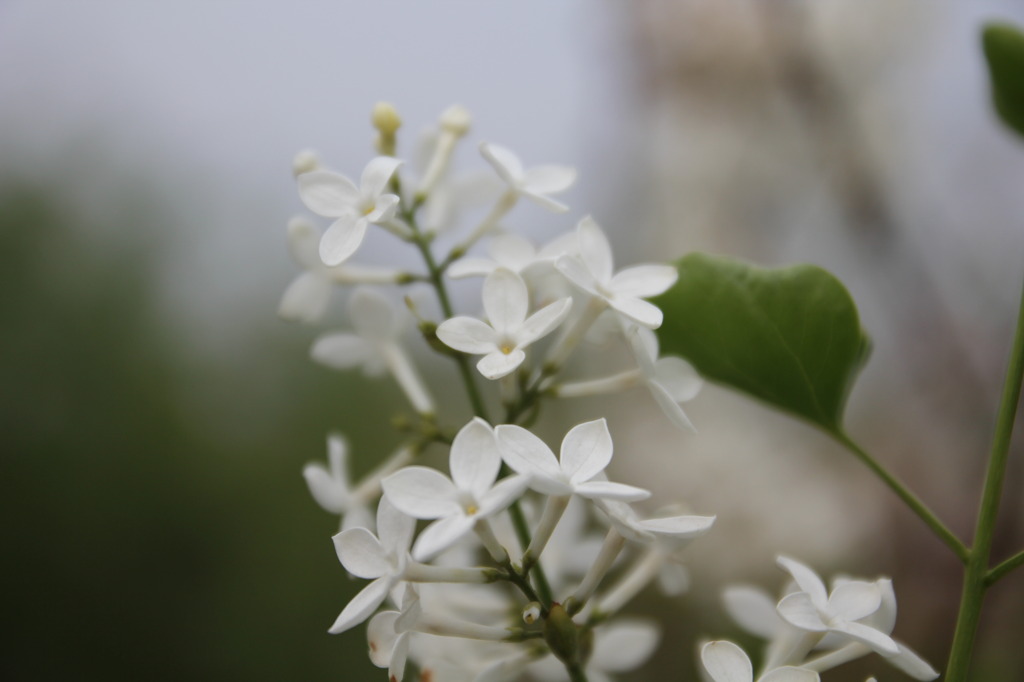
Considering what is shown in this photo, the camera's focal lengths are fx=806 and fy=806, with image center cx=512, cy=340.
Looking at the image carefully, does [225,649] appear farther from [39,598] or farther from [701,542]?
[701,542]

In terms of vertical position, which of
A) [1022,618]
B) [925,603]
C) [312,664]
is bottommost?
[312,664]

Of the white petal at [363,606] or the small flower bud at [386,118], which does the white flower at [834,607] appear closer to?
the white petal at [363,606]

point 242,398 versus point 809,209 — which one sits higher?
point 809,209

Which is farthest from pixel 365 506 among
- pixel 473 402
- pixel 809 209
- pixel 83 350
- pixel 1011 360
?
pixel 83 350

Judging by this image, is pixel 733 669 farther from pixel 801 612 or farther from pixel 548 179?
pixel 548 179

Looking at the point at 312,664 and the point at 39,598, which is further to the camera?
the point at 312,664

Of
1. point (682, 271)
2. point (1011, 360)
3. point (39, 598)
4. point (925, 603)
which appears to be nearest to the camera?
point (1011, 360)

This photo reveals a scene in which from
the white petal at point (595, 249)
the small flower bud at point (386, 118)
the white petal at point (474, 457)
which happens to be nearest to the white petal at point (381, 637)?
the white petal at point (474, 457)
